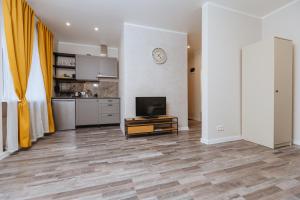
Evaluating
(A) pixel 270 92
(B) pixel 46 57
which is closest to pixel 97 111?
(B) pixel 46 57

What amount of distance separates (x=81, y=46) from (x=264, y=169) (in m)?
5.40

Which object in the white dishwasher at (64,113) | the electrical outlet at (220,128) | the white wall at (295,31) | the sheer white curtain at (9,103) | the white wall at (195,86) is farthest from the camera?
the white wall at (195,86)

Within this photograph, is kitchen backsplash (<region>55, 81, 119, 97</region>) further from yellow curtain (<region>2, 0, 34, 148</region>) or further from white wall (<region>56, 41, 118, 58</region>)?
yellow curtain (<region>2, 0, 34, 148</region>)

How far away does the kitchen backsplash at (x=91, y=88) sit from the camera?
472 cm

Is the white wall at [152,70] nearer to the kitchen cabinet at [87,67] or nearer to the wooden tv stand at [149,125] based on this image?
the wooden tv stand at [149,125]

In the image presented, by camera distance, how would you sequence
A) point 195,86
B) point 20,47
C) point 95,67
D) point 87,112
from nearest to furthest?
point 20,47 → point 87,112 → point 95,67 → point 195,86

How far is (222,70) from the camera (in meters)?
2.87

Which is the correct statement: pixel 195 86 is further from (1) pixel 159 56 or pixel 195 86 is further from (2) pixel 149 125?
(2) pixel 149 125

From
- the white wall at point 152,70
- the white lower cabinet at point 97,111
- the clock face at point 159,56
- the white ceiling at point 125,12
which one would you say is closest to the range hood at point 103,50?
the white ceiling at point 125,12

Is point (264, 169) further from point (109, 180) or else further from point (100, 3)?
point (100, 3)

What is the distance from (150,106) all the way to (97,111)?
1.89m

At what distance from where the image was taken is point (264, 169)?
1.80 m

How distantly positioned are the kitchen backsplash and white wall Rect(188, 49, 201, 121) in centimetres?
295

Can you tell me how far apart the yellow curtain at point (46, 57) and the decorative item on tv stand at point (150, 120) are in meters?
1.98
